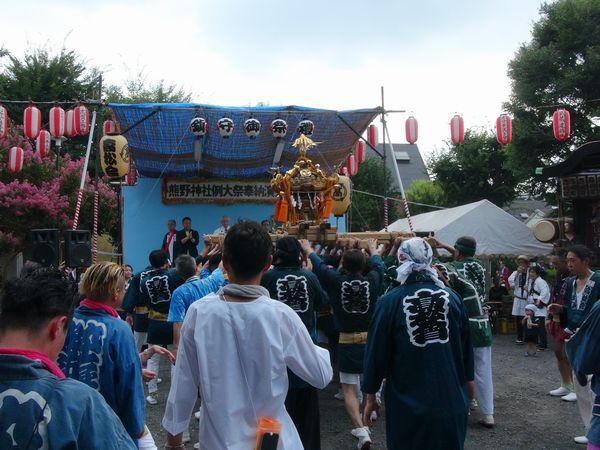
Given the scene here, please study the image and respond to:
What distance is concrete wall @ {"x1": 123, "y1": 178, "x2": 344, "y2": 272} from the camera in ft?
53.5

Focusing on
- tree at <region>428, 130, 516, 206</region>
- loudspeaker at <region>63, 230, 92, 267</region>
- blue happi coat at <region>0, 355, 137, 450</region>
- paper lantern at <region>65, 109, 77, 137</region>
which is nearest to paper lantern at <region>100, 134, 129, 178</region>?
paper lantern at <region>65, 109, 77, 137</region>

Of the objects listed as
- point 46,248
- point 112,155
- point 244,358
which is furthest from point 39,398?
point 112,155

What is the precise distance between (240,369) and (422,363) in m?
1.31

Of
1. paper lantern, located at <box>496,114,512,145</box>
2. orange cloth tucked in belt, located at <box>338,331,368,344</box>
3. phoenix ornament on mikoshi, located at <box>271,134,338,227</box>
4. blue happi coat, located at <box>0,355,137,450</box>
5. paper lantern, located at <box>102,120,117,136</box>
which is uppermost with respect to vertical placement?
paper lantern, located at <box>102,120,117,136</box>

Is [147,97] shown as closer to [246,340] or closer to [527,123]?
[527,123]

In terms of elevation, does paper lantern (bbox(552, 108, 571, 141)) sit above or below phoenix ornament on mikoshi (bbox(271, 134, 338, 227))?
above

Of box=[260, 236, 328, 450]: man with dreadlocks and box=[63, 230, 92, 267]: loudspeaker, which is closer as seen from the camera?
box=[260, 236, 328, 450]: man with dreadlocks

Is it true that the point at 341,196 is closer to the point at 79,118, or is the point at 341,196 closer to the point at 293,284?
the point at 79,118

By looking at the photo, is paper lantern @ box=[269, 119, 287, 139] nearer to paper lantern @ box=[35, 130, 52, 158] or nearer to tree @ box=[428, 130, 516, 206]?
paper lantern @ box=[35, 130, 52, 158]

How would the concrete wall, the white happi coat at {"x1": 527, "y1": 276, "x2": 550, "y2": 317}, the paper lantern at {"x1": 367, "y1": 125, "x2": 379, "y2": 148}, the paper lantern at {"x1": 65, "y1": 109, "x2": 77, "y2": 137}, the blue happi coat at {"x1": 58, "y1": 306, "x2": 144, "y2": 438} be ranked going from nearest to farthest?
the blue happi coat at {"x1": 58, "y1": 306, "x2": 144, "y2": 438} < the white happi coat at {"x1": 527, "y1": 276, "x2": 550, "y2": 317} < the paper lantern at {"x1": 65, "y1": 109, "x2": 77, "y2": 137} < the paper lantern at {"x1": 367, "y1": 125, "x2": 379, "y2": 148} < the concrete wall

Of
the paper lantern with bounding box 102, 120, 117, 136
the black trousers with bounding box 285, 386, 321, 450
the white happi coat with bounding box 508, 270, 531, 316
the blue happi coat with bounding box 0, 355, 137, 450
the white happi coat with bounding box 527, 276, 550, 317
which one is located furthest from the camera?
the paper lantern with bounding box 102, 120, 117, 136

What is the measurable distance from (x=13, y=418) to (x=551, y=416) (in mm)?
6334

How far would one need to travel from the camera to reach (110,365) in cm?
306

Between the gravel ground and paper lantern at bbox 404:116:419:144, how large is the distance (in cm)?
676
